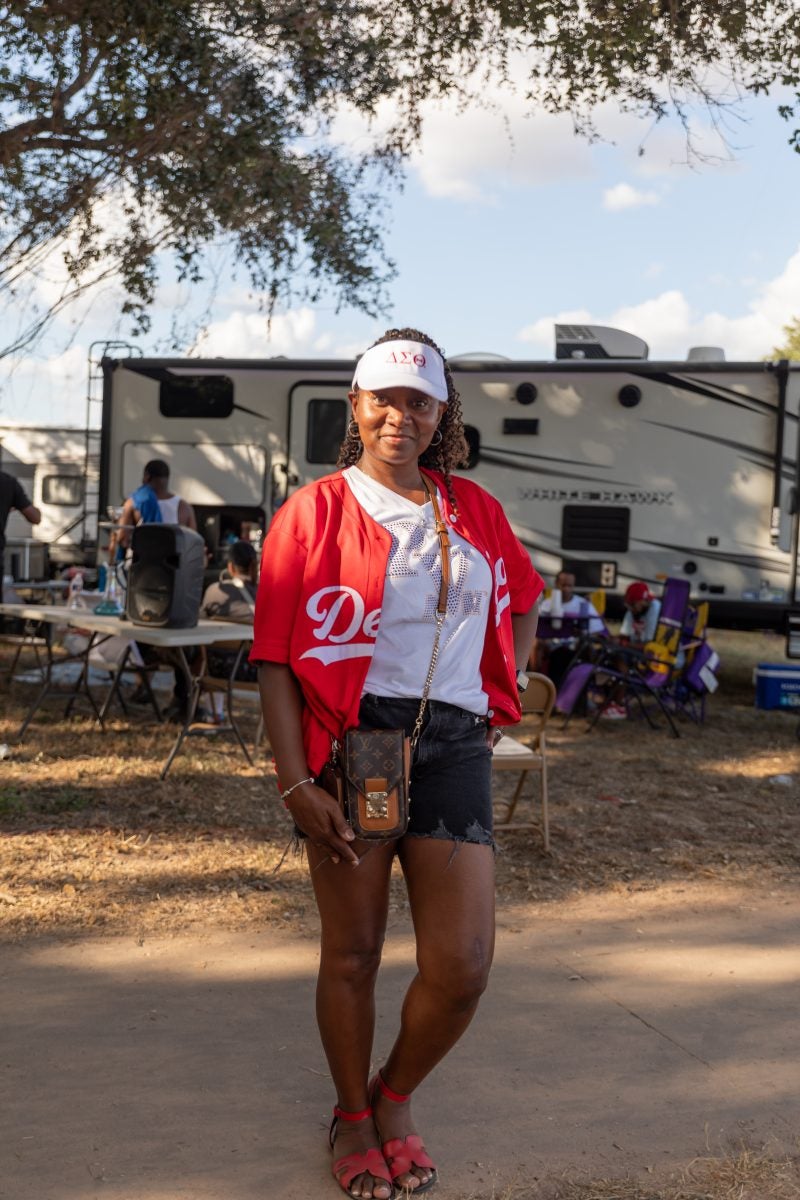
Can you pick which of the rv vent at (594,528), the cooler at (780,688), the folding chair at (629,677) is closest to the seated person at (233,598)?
the folding chair at (629,677)

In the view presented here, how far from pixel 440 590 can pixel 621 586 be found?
9.19 meters

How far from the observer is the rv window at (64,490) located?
20.3 metres

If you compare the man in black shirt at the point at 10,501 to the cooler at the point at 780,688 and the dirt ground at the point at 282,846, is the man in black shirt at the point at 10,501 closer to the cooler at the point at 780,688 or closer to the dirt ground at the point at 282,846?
the dirt ground at the point at 282,846

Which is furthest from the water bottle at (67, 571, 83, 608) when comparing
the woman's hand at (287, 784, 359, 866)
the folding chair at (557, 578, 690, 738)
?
the woman's hand at (287, 784, 359, 866)

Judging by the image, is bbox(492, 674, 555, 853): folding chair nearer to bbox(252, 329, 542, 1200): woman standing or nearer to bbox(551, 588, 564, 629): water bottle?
bbox(252, 329, 542, 1200): woman standing

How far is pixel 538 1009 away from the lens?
3922 mm

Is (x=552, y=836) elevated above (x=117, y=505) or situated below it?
below

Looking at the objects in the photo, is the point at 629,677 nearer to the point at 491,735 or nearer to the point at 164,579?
the point at 164,579

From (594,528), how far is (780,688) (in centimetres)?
233

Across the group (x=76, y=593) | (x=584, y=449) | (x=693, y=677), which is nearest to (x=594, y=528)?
(x=584, y=449)

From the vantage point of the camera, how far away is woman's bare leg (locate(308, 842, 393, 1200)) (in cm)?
266

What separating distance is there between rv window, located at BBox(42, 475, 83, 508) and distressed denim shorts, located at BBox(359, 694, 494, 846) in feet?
60.1

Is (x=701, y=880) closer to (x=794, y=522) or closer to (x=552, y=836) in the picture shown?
(x=552, y=836)

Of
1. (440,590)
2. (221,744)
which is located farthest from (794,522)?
(440,590)
